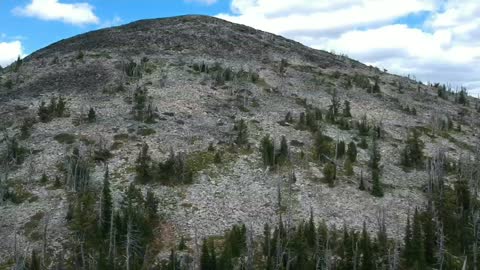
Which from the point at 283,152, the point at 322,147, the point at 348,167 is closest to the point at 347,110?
the point at 322,147

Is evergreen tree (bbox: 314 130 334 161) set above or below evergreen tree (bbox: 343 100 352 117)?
below

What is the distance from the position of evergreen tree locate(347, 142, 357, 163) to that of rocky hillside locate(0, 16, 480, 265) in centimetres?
115

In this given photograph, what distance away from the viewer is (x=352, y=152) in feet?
221

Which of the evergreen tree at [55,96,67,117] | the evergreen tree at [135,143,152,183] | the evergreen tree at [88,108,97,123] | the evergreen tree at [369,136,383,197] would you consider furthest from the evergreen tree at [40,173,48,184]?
the evergreen tree at [369,136,383,197]

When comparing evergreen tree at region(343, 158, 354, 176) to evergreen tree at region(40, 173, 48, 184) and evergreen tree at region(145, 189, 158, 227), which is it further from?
evergreen tree at region(40, 173, 48, 184)

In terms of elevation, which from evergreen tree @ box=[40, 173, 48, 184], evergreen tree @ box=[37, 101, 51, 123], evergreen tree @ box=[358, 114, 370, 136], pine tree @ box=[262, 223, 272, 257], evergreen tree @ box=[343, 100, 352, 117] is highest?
evergreen tree @ box=[343, 100, 352, 117]

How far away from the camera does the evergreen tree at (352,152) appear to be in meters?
66.6

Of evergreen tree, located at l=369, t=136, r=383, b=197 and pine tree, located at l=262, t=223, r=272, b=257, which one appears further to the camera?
evergreen tree, located at l=369, t=136, r=383, b=197

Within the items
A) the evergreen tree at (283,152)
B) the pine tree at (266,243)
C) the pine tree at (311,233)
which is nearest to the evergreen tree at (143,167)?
the evergreen tree at (283,152)

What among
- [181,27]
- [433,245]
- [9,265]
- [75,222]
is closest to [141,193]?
[75,222]

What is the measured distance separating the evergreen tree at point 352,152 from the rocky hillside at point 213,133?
1149 mm

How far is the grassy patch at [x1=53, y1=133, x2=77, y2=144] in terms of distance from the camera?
217 feet

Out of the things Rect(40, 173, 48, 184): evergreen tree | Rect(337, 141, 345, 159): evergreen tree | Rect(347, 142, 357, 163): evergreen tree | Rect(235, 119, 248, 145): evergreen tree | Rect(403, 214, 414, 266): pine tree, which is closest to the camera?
Rect(403, 214, 414, 266): pine tree

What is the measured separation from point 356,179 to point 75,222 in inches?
1277
